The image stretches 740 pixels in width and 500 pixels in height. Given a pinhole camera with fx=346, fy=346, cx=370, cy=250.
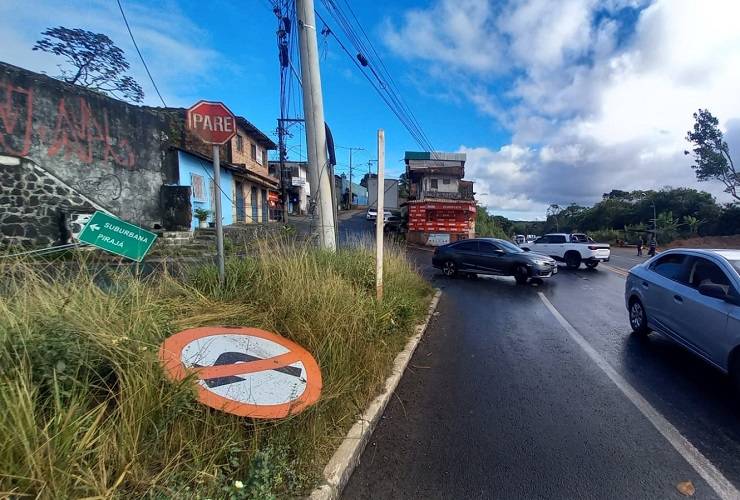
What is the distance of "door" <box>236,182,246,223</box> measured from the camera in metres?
19.5

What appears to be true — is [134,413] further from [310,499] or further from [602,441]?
[602,441]

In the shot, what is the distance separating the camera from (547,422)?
3.19 metres

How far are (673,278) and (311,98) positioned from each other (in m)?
6.73

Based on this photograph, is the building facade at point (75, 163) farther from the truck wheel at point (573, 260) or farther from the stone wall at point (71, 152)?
the truck wheel at point (573, 260)

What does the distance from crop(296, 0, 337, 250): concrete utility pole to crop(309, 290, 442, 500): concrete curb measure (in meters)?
3.67

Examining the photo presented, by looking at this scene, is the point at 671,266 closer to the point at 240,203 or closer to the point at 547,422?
the point at 547,422

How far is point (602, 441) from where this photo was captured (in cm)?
291

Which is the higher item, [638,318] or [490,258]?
[490,258]

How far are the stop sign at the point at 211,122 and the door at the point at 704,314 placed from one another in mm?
5808

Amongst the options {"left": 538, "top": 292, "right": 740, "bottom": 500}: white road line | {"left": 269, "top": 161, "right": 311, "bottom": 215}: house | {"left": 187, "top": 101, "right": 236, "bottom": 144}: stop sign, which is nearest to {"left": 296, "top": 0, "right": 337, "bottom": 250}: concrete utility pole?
{"left": 187, "top": 101, "right": 236, "bottom": 144}: stop sign

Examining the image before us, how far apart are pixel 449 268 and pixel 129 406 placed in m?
11.9

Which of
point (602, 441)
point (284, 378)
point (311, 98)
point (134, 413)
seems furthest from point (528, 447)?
point (311, 98)

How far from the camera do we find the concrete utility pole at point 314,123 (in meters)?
6.71

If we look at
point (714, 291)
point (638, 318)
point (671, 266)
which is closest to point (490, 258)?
point (638, 318)
